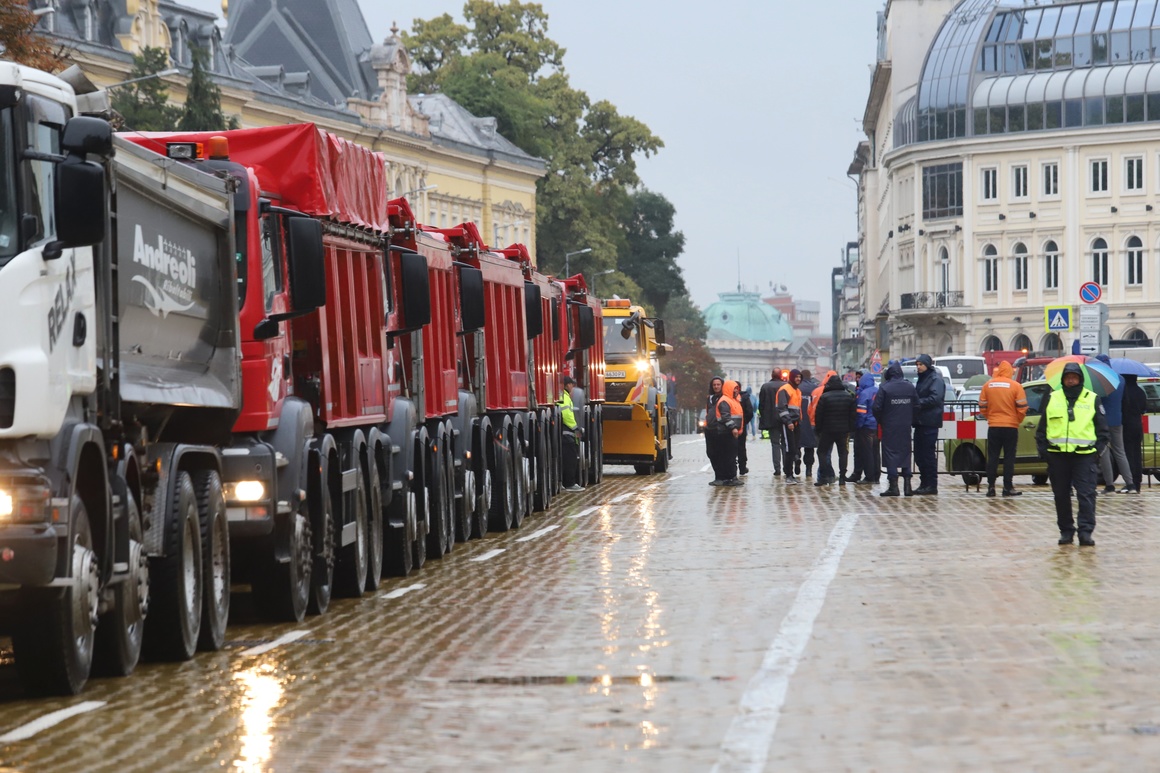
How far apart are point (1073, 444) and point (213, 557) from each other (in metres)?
10.2

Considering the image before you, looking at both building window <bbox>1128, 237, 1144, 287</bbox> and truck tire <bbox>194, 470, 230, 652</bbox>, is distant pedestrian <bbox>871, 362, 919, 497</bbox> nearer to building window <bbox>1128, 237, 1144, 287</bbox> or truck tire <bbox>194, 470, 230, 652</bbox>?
truck tire <bbox>194, 470, 230, 652</bbox>

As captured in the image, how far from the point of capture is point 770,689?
Answer: 35.2 ft

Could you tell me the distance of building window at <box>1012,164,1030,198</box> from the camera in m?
108

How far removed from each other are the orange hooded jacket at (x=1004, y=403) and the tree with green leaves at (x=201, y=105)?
1117 inches

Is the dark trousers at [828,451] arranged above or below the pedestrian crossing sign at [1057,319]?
below

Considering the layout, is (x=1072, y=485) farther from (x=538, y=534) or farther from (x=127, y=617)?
(x=127, y=617)

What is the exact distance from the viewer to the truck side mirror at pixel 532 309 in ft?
96.7

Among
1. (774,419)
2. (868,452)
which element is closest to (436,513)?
(868,452)

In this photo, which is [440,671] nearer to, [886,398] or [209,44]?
[886,398]

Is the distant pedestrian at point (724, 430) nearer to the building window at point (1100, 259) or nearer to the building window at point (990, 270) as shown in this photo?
the building window at point (1100, 259)

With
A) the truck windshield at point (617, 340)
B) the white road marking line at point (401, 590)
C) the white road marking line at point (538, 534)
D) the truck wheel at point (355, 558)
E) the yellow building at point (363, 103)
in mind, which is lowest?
the white road marking line at point (538, 534)

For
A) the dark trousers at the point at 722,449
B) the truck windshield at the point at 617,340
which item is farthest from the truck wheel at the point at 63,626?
the truck windshield at the point at 617,340

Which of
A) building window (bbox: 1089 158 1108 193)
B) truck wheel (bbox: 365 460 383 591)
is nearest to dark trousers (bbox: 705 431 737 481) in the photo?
truck wheel (bbox: 365 460 383 591)

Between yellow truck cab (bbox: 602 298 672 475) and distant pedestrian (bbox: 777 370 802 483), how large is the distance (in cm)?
368
